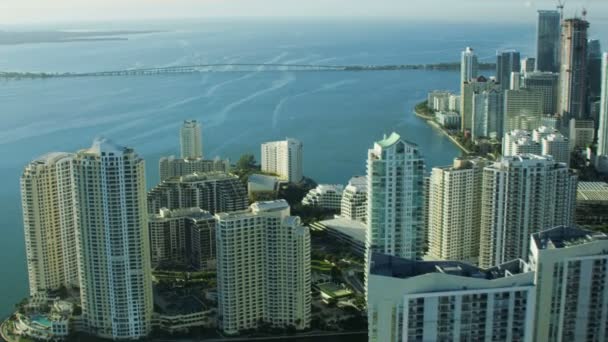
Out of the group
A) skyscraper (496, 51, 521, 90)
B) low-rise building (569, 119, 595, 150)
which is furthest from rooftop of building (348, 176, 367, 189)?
skyscraper (496, 51, 521, 90)

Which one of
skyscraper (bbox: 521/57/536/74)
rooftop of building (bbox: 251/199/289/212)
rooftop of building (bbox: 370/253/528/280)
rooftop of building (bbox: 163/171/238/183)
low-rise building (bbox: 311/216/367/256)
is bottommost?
low-rise building (bbox: 311/216/367/256)

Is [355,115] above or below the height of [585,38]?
below

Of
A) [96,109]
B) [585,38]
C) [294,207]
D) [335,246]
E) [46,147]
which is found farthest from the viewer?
[96,109]

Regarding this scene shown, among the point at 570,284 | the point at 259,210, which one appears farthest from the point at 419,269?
the point at 259,210

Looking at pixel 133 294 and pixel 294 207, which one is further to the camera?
pixel 294 207

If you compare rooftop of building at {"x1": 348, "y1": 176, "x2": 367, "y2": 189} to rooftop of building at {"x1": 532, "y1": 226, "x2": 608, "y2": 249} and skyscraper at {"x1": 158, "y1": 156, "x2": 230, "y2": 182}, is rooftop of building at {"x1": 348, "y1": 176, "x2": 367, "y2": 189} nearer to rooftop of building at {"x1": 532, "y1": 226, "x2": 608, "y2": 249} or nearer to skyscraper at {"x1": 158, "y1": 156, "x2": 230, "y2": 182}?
skyscraper at {"x1": 158, "y1": 156, "x2": 230, "y2": 182}

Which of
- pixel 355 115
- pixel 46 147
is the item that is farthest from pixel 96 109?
pixel 355 115

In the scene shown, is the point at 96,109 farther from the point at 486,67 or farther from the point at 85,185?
the point at 486,67
